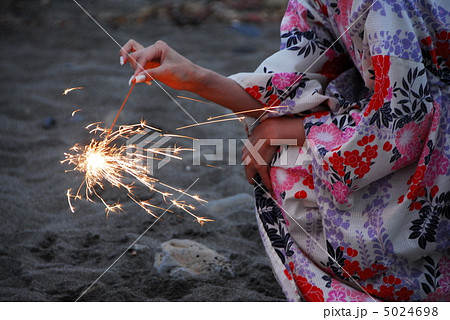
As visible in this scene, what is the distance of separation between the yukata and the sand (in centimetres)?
25

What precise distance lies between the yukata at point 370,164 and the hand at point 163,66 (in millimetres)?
160

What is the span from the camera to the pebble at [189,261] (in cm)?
150

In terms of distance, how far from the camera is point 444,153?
1.10 metres

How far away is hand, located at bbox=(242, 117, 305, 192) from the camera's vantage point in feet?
4.08

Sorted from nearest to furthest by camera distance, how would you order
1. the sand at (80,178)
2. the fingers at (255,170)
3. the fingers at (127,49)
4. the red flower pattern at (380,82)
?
the red flower pattern at (380,82) < the fingers at (127,49) < the fingers at (255,170) < the sand at (80,178)

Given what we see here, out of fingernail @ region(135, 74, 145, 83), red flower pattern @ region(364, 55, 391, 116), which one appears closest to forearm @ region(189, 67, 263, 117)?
fingernail @ region(135, 74, 145, 83)

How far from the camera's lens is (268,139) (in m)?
1.26

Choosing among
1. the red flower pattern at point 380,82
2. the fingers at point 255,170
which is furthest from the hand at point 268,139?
the red flower pattern at point 380,82

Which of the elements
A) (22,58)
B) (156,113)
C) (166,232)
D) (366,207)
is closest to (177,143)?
(156,113)

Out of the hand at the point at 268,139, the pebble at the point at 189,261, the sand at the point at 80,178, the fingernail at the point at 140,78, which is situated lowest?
the sand at the point at 80,178

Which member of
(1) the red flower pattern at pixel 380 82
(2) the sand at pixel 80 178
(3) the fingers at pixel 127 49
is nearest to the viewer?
(1) the red flower pattern at pixel 380 82

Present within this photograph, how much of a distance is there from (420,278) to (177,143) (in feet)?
4.72

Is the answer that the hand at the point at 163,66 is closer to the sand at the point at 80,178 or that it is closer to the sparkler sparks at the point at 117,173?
the sparkler sparks at the point at 117,173

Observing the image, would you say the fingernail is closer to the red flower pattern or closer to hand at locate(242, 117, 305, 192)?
hand at locate(242, 117, 305, 192)
